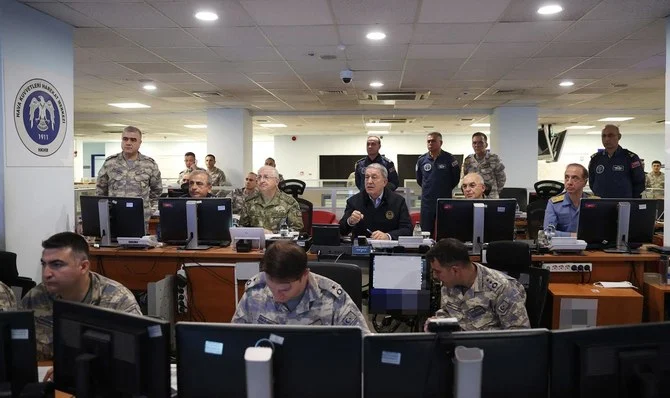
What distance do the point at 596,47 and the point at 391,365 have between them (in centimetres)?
558

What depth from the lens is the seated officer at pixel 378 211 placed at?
14.9ft

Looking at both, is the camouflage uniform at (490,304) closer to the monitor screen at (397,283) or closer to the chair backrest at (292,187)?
the monitor screen at (397,283)

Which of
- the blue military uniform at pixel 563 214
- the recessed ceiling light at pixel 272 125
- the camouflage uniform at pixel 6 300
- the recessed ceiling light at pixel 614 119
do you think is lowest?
the camouflage uniform at pixel 6 300

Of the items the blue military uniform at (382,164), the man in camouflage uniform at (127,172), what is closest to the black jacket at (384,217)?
the blue military uniform at (382,164)

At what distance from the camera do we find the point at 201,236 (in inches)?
170

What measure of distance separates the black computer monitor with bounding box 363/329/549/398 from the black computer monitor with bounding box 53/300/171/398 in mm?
550

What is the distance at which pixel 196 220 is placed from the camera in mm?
4223

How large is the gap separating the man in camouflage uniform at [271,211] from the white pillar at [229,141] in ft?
21.1

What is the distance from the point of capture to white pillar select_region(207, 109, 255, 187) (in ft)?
36.9

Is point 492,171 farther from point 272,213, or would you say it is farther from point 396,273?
point 396,273

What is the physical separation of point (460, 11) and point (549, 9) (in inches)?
29.0

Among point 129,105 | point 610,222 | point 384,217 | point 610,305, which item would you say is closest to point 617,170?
point 610,222

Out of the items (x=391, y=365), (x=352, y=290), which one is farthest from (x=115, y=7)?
(x=391, y=365)

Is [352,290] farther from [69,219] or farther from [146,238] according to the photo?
[69,219]
